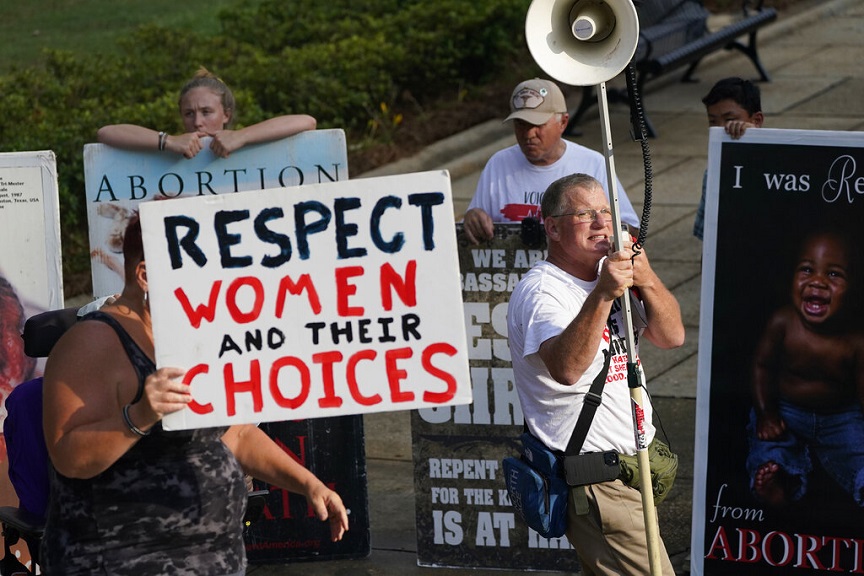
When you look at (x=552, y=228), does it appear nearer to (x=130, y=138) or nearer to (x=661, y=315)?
(x=661, y=315)

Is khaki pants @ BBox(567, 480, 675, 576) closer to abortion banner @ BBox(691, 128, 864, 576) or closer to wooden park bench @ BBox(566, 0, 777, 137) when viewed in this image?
abortion banner @ BBox(691, 128, 864, 576)

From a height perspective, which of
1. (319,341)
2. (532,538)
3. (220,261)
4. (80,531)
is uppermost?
(220,261)

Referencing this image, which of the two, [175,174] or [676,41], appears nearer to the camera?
[175,174]

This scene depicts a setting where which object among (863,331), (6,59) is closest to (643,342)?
(863,331)

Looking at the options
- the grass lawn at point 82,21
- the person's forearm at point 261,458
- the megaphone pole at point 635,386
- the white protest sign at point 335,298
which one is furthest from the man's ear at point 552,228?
the grass lawn at point 82,21

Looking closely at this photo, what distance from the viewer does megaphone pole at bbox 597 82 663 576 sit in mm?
3977

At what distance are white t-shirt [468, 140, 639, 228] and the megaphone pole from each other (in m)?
1.54

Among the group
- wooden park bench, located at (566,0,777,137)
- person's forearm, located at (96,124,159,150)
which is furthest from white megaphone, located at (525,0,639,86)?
wooden park bench, located at (566,0,777,137)

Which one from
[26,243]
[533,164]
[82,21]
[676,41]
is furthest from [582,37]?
[82,21]

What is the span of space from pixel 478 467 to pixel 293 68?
6.99 m

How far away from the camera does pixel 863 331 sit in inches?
193

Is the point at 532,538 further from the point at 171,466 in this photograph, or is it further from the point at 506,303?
the point at 171,466

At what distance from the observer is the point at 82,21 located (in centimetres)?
1633

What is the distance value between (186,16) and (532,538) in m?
12.1
